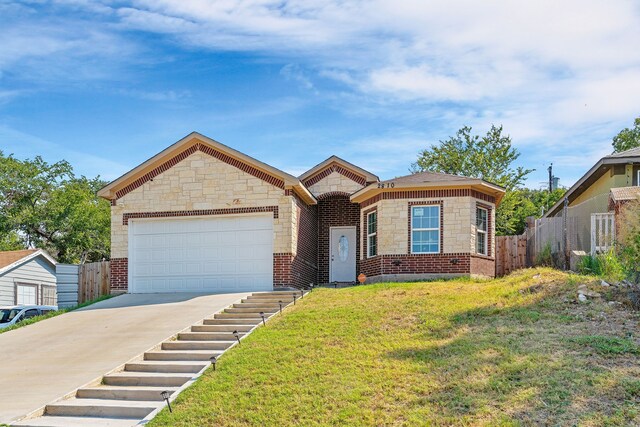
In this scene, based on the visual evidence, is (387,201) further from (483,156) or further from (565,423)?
(483,156)

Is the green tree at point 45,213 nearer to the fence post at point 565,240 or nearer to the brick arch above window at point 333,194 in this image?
the brick arch above window at point 333,194

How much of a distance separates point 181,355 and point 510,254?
44.1ft

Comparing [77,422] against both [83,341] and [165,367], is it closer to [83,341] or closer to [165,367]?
[165,367]

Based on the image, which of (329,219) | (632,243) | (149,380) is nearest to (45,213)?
(329,219)

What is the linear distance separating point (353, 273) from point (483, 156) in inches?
816

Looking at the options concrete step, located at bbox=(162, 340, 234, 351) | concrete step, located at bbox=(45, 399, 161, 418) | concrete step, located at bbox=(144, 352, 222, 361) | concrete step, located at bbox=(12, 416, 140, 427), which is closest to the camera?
concrete step, located at bbox=(12, 416, 140, 427)

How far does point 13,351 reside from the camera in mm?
15492

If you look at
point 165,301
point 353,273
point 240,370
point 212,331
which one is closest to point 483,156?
point 353,273

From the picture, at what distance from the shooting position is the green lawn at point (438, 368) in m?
9.74

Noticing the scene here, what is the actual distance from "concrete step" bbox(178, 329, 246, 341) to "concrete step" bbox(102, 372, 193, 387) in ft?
7.97

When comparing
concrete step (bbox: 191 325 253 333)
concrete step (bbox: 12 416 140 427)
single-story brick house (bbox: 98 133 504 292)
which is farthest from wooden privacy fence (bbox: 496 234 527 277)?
concrete step (bbox: 12 416 140 427)

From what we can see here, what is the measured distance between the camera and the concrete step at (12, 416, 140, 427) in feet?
35.6

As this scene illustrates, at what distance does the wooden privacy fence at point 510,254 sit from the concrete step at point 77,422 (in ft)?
51.0

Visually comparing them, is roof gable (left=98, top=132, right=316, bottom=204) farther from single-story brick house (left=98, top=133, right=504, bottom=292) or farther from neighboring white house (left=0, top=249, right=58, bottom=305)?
neighboring white house (left=0, top=249, right=58, bottom=305)
